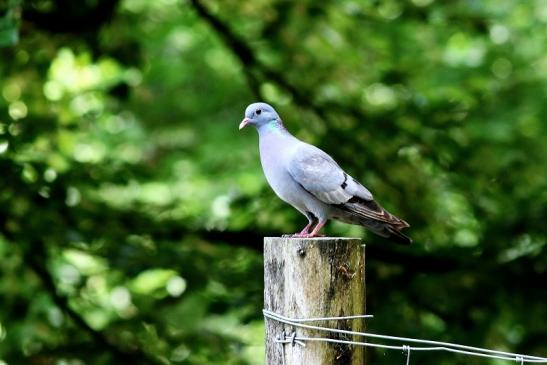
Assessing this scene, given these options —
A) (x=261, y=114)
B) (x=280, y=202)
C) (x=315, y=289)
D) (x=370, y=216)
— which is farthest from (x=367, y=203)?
(x=280, y=202)

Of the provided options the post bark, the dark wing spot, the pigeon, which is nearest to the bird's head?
the pigeon

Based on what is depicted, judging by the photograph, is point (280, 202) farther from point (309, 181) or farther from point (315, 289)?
point (315, 289)

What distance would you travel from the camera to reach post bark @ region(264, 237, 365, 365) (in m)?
2.38

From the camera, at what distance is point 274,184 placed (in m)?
2.97

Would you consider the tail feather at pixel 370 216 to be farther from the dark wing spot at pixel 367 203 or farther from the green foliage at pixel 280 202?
the green foliage at pixel 280 202

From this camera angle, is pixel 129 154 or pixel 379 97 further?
pixel 129 154

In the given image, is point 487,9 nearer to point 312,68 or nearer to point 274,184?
point 312,68

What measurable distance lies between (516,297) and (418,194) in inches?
44.1

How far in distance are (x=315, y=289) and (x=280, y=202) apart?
2.48 metres

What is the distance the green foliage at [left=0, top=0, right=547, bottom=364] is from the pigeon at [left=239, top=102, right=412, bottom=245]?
1.11 m

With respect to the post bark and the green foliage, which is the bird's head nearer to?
the post bark

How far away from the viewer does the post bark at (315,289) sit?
2.38m

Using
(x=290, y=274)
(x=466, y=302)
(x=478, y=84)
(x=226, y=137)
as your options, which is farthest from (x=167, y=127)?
(x=290, y=274)

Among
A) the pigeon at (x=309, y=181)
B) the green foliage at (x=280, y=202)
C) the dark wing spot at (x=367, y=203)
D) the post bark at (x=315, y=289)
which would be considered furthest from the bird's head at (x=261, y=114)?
the green foliage at (x=280, y=202)
